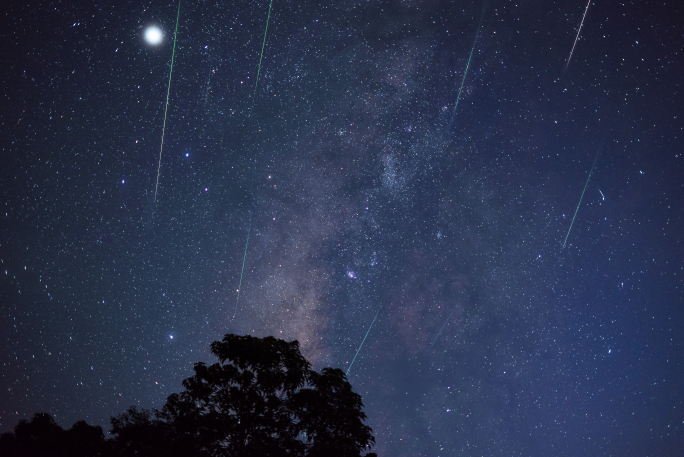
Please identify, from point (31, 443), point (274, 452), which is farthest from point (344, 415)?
point (31, 443)

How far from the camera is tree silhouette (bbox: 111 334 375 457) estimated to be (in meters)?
8.40

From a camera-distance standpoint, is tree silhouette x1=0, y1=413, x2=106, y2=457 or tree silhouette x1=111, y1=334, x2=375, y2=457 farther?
tree silhouette x1=0, y1=413, x2=106, y2=457

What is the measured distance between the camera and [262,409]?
344 inches

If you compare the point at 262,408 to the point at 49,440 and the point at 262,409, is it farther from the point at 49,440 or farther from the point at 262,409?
the point at 49,440

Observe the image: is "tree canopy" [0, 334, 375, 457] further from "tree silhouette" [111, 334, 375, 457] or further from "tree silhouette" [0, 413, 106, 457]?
"tree silhouette" [0, 413, 106, 457]

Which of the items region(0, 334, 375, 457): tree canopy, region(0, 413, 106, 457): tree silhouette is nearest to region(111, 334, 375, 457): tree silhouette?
region(0, 334, 375, 457): tree canopy

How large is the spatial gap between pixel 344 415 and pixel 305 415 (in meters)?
0.84

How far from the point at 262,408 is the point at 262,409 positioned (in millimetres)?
21

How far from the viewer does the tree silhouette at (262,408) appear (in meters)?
8.40

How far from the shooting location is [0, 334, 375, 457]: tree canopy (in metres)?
8.40

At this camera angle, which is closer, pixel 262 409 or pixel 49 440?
pixel 262 409

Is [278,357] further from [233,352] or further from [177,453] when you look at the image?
[177,453]

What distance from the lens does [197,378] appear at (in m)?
9.21

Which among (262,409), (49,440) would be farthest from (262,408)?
(49,440)
